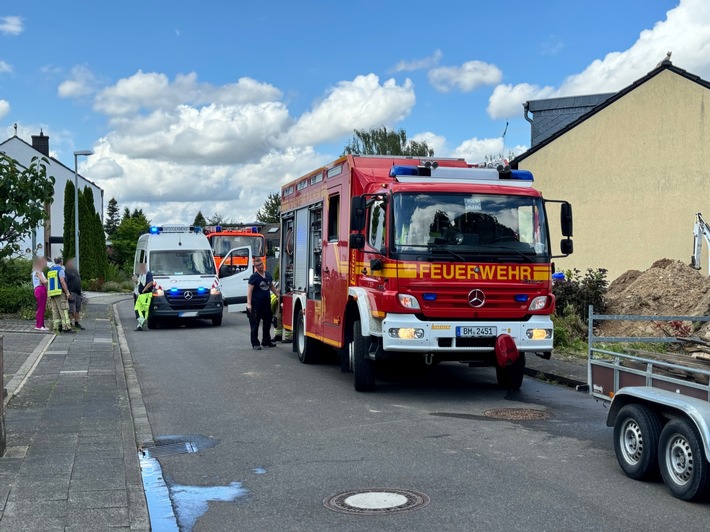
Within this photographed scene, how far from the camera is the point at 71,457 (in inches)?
284

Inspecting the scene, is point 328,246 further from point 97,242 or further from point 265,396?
point 97,242

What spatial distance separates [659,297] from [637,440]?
36.5 ft

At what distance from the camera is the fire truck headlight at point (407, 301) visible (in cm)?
1012

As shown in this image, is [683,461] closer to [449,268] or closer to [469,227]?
[449,268]

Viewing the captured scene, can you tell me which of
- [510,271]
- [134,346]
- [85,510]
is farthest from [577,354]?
[85,510]

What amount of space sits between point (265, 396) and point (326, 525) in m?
5.56

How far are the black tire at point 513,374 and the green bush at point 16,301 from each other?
53.0 feet

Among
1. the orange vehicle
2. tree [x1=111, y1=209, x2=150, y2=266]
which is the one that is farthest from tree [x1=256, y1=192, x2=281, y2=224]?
the orange vehicle

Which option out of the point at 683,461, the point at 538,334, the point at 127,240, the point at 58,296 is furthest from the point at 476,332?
the point at 127,240

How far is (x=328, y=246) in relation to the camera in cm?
1267

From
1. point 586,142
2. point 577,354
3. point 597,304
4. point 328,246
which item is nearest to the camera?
point 328,246

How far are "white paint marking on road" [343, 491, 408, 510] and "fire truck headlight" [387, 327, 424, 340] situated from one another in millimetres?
3892

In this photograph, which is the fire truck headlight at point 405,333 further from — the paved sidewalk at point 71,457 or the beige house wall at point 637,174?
the beige house wall at point 637,174

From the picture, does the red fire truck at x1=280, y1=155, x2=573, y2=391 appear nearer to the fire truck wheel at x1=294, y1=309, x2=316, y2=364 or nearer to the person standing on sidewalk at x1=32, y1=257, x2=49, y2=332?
the fire truck wheel at x1=294, y1=309, x2=316, y2=364
